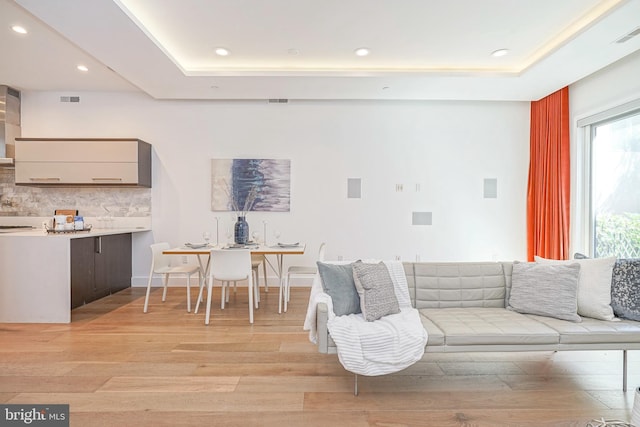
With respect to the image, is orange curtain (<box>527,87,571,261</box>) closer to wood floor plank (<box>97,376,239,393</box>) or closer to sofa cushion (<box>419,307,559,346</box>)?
sofa cushion (<box>419,307,559,346</box>)

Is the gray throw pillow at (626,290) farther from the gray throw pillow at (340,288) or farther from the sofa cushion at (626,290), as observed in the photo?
the gray throw pillow at (340,288)

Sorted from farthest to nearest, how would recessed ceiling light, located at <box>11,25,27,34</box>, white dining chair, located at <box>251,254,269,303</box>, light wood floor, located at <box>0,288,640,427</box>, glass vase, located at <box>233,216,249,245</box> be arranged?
white dining chair, located at <box>251,254,269,303</box>
glass vase, located at <box>233,216,249,245</box>
recessed ceiling light, located at <box>11,25,27,34</box>
light wood floor, located at <box>0,288,640,427</box>

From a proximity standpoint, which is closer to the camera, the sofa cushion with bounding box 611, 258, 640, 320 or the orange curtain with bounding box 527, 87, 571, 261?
the sofa cushion with bounding box 611, 258, 640, 320

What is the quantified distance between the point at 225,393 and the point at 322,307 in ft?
2.62

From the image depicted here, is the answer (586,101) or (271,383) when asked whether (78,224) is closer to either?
(271,383)

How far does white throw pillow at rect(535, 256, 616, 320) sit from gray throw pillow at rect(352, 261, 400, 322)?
1.29 m

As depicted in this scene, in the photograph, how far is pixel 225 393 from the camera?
6.64 ft

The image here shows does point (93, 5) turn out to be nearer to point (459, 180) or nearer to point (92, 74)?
point (92, 74)

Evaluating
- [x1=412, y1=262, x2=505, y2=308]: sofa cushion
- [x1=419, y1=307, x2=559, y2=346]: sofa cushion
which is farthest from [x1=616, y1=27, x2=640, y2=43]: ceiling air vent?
[x1=419, y1=307, x2=559, y2=346]: sofa cushion

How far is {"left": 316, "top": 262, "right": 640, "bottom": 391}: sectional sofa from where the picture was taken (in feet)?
6.57

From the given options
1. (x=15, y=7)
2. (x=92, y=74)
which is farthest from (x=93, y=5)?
(x=92, y=74)

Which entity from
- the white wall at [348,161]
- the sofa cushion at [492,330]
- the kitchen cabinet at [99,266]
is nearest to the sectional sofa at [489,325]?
the sofa cushion at [492,330]

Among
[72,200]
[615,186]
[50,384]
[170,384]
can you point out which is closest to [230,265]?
[170,384]

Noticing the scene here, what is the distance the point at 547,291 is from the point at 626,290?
488 mm
